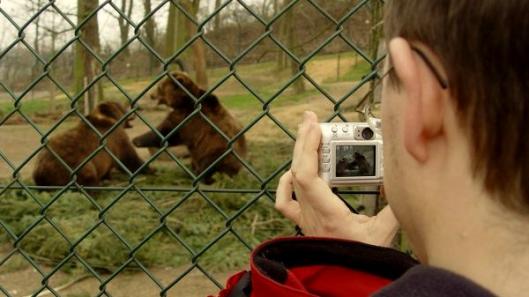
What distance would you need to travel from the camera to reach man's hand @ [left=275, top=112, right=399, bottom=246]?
1.59 m

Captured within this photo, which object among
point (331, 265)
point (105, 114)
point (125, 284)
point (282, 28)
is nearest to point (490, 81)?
point (331, 265)

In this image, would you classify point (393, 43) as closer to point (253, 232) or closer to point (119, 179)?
point (253, 232)

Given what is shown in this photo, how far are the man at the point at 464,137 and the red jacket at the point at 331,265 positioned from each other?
10.5 inches

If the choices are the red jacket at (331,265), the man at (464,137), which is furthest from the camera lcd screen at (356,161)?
the man at (464,137)

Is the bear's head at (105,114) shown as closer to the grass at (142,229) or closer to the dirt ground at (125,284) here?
the grass at (142,229)

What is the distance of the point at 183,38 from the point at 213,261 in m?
6.05

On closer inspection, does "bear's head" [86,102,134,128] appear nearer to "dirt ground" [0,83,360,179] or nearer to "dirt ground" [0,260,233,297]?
"dirt ground" [0,83,360,179]

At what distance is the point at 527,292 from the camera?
95 cm

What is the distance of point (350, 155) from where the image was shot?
1631mm

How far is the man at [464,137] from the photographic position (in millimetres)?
933

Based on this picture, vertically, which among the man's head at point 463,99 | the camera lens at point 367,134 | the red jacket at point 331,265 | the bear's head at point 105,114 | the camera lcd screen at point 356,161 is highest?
the man's head at point 463,99

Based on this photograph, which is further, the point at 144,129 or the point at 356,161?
the point at 144,129

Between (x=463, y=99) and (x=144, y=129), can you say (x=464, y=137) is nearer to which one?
(x=463, y=99)

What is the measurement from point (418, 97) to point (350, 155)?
643 mm
